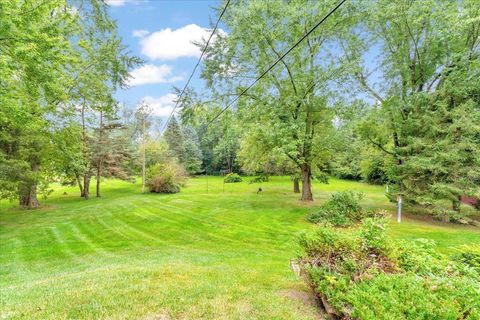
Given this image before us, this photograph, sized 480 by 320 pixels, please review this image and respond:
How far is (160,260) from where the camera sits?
6.24m

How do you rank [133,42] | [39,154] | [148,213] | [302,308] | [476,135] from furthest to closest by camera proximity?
[39,154]
[148,213]
[133,42]
[476,135]
[302,308]

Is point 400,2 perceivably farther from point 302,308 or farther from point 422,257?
point 302,308

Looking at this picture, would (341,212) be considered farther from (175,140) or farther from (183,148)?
(175,140)

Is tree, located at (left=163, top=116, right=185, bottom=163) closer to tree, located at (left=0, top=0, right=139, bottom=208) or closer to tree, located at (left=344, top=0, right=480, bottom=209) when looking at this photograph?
tree, located at (left=0, top=0, right=139, bottom=208)

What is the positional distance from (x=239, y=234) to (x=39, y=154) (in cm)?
1277

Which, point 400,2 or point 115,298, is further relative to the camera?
point 400,2

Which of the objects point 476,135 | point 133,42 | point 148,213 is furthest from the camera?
point 148,213

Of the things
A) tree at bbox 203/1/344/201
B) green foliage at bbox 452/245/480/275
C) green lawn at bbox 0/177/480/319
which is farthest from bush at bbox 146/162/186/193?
green foliage at bbox 452/245/480/275

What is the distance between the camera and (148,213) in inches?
559

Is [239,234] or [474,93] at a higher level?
[474,93]

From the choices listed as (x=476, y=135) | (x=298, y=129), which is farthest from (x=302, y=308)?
(x=476, y=135)

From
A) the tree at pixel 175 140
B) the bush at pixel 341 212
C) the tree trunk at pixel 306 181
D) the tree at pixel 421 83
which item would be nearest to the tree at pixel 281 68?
the tree trunk at pixel 306 181

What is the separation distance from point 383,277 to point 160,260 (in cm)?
479

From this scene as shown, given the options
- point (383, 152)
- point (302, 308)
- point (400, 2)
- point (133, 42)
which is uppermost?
point (400, 2)
